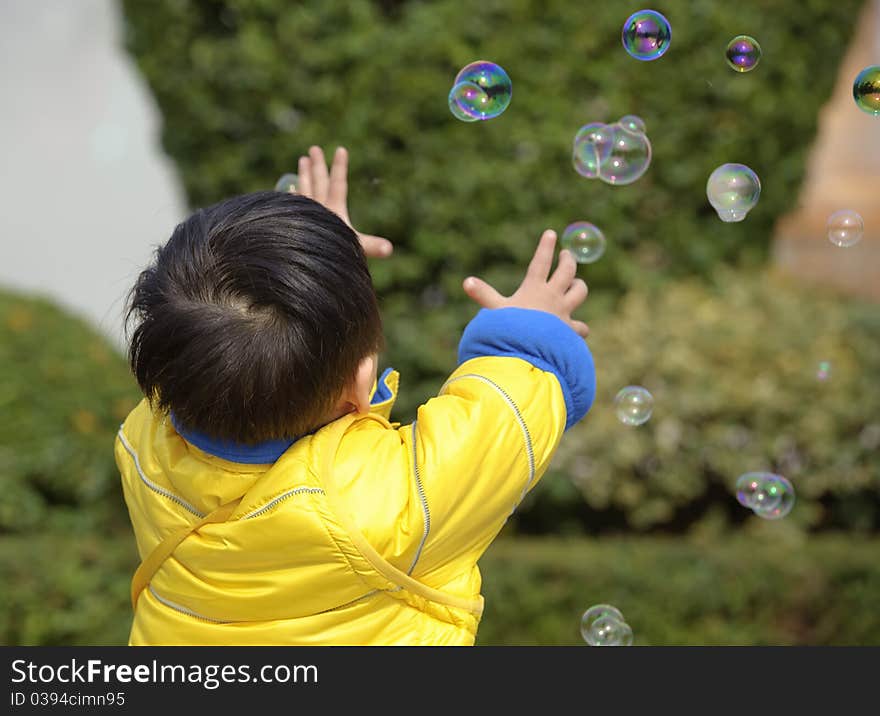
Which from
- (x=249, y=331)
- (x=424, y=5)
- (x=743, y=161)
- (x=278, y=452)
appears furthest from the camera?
(x=743, y=161)

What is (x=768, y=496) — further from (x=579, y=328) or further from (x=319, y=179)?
(x=319, y=179)

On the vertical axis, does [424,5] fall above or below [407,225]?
above

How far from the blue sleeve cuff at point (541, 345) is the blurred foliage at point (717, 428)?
2.55 meters

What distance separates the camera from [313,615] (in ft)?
5.10

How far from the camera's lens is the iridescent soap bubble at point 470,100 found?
2.49 meters

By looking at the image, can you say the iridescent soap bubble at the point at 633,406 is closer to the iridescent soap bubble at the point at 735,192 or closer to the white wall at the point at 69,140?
the iridescent soap bubble at the point at 735,192

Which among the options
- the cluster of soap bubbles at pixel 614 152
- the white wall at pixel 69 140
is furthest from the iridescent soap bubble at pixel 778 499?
the white wall at pixel 69 140

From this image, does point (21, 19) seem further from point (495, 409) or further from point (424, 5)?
point (495, 409)

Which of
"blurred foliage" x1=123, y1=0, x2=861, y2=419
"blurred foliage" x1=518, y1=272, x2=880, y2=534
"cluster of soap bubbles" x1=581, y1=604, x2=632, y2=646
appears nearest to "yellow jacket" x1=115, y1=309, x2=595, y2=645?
"cluster of soap bubbles" x1=581, y1=604, x2=632, y2=646

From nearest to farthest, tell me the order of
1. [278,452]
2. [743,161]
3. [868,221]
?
[278,452]
[743,161]
[868,221]

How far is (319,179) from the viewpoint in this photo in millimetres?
1998

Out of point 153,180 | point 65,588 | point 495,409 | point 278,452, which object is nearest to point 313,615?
point 278,452

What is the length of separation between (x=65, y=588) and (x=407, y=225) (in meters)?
2.02

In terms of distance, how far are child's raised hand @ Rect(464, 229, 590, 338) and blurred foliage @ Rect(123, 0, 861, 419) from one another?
2.69m
